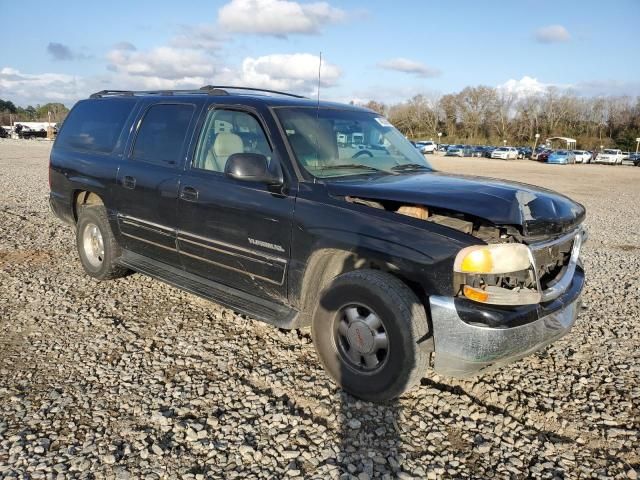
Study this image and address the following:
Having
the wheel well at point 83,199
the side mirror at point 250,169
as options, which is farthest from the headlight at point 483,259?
the wheel well at point 83,199

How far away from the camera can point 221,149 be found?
420 cm

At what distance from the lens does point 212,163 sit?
421cm

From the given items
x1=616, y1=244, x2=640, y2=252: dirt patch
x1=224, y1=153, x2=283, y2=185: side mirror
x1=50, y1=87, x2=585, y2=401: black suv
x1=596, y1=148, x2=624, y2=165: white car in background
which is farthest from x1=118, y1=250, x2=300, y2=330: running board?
x1=596, y1=148, x2=624, y2=165: white car in background

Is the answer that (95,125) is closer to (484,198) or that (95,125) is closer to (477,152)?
(484,198)

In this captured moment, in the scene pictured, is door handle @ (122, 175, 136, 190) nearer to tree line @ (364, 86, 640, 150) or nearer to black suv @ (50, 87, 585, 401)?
black suv @ (50, 87, 585, 401)

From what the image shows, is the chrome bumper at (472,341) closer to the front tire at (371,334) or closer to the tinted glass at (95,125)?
the front tire at (371,334)

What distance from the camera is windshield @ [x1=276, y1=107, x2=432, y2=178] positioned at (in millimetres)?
3863

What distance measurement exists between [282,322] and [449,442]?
137 centimetres

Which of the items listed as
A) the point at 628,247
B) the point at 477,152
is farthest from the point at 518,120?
the point at 628,247

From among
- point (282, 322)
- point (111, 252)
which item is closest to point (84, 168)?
point (111, 252)

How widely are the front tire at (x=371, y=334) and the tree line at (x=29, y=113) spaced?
99052 millimetres

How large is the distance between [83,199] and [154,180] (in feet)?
5.30

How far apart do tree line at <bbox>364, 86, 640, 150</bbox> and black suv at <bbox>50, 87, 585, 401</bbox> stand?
84.5 metres

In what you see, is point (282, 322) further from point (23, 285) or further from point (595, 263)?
point (595, 263)
